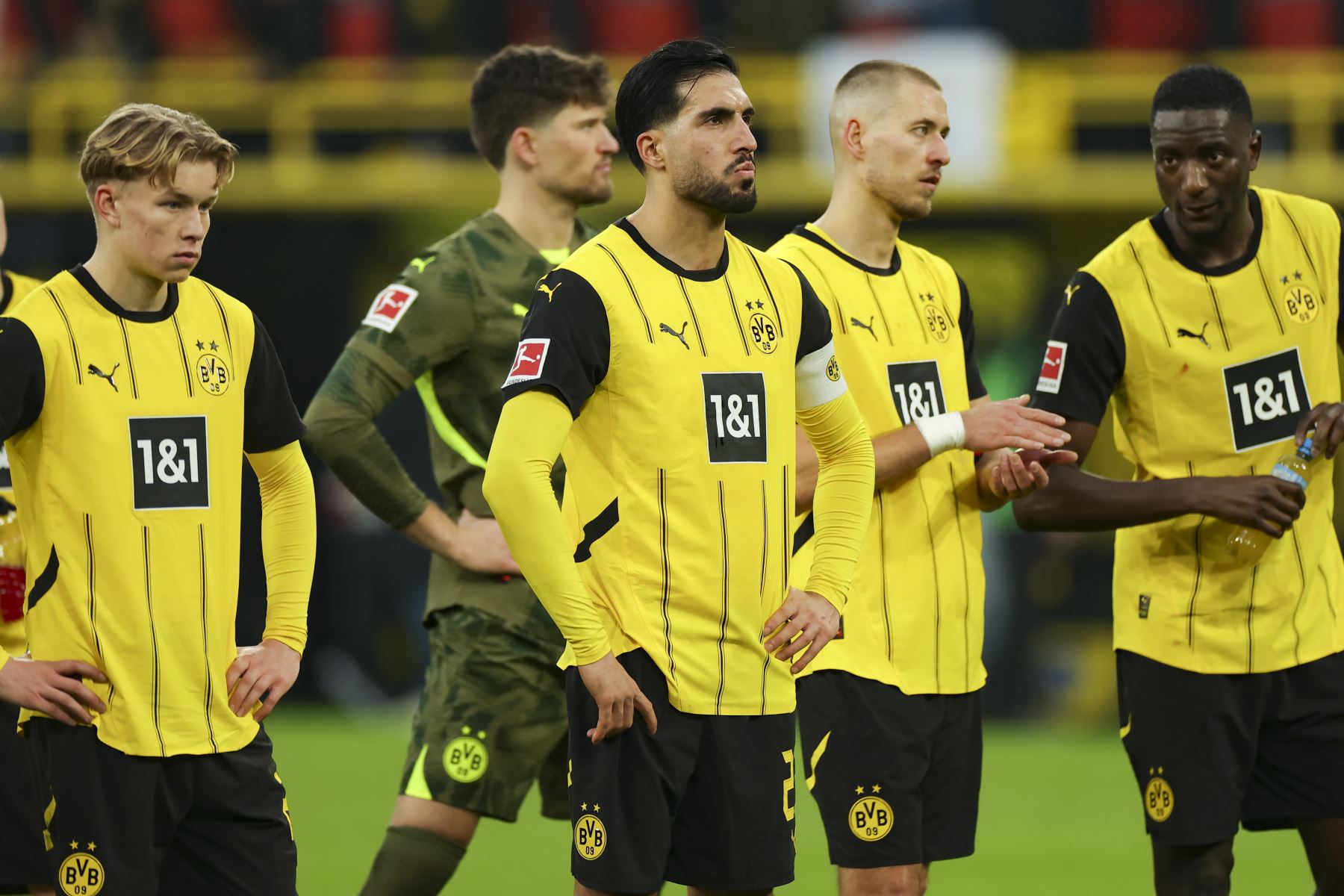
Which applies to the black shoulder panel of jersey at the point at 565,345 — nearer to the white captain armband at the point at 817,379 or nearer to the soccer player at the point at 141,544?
the white captain armband at the point at 817,379

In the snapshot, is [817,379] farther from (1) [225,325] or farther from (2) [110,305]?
(2) [110,305]

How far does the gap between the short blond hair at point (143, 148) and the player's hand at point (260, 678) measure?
1.08 metres

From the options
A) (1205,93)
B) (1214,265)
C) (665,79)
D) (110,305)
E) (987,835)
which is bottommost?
(987,835)

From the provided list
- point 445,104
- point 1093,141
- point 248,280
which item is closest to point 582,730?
point 248,280

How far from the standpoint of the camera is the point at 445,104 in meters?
14.1

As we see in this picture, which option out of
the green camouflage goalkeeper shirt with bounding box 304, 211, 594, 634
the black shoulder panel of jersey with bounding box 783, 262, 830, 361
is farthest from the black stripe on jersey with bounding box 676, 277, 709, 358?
the green camouflage goalkeeper shirt with bounding box 304, 211, 594, 634

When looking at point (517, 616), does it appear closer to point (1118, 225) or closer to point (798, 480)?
point (798, 480)

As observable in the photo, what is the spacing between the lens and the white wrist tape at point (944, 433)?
509cm

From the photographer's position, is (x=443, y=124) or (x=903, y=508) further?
(x=443, y=124)

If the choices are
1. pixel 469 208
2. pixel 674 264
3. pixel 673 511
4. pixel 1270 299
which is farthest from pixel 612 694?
pixel 469 208

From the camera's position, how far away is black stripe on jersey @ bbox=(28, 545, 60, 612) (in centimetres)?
428

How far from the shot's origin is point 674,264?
14.6 ft

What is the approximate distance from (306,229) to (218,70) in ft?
8.25

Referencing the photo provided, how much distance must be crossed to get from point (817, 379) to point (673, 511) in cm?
54
